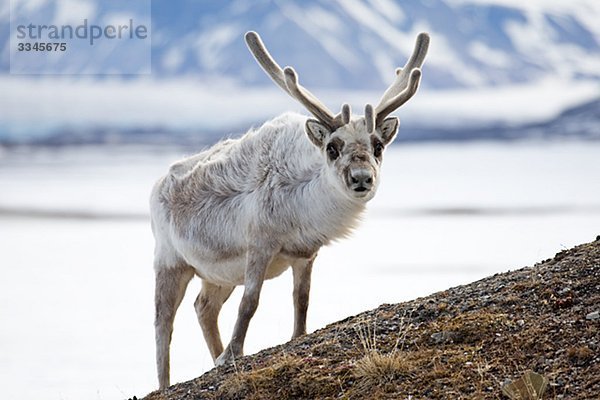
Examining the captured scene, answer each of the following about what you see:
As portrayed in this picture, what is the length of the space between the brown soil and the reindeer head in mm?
1041

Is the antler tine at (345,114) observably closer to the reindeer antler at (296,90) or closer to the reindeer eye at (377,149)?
the reindeer antler at (296,90)

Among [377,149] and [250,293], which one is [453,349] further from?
[250,293]

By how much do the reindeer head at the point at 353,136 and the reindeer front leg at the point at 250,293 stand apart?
0.88 meters

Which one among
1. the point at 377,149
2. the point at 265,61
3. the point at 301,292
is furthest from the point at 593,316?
the point at 265,61

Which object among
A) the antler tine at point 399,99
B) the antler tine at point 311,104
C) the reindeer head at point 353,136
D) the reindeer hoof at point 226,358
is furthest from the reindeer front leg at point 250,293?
the antler tine at point 399,99

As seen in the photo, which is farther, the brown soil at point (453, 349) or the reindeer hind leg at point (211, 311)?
the reindeer hind leg at point (211, 311)

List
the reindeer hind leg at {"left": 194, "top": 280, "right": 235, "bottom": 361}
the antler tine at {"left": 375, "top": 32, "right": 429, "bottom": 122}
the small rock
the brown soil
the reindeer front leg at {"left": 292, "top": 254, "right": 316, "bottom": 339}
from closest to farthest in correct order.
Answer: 1. the brown soil
2. the small rock
3. the antler tine at {"left": 375, "top": 32, "right": 429, "bottom": 122}
4. the reindeer front leg at {"left": 292, "top": 254, "right": 316, "bottom": 339}
5. the reindeer hind leg at {"left": 194, "top": 280, "right": 235, "bottom": 361}

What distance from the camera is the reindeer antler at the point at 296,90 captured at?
1034 centimetres

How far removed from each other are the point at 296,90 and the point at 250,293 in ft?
5.49

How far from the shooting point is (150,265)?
93.8 ft

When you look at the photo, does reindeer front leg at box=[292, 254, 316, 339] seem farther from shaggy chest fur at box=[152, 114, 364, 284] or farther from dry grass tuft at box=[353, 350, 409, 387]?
dry grass tuft at box=[353, 350, 409, 387]

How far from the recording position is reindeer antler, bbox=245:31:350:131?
33.9ft

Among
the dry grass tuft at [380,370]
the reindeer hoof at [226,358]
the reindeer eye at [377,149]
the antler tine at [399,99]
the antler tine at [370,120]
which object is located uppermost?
the antler tine at [399,99]

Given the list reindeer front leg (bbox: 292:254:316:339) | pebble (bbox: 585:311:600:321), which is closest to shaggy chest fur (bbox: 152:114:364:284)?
reindeer front leg (bbox: 292:254:316:339)
